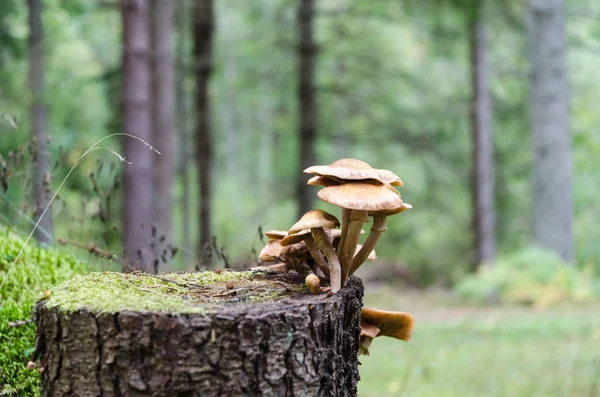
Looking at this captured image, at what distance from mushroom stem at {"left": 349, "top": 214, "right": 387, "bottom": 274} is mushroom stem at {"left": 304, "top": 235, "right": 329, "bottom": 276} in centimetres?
14

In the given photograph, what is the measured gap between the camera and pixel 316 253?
290 cm

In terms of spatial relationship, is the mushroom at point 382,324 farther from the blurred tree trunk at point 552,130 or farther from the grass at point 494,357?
the blurred tree trunk at point 552,130

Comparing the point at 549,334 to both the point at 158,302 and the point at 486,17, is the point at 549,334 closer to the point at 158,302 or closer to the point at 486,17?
the point at 158,302

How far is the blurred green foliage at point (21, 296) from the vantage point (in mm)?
2865

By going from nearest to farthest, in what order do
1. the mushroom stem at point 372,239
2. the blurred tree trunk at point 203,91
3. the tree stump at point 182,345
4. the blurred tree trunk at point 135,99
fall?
1. the tree stump at point 182,345
2. the mushroom stem at point 372,239
3. the blurred tree trunk at point 135,99
4. the blurred tree trunk at point 203,91

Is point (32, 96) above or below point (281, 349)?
above

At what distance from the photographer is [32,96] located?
1164 centimetres

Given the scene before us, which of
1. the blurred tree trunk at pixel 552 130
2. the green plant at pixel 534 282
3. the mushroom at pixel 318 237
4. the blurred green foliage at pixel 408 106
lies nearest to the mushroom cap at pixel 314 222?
the mushroom at pixel 318 237

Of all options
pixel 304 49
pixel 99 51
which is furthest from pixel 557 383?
pixel 99 51

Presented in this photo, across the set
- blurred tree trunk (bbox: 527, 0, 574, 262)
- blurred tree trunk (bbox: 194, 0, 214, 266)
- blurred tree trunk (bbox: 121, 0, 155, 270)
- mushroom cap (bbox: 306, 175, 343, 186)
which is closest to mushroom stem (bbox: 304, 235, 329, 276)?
mushroom cap (bbox: 306, 175, 343, 186)

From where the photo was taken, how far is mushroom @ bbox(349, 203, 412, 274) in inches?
109

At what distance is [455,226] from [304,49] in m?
7.83

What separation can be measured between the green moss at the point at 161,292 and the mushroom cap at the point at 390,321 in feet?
1.77

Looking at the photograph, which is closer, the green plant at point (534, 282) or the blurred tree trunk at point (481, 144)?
the green plant at point (534, 282)
